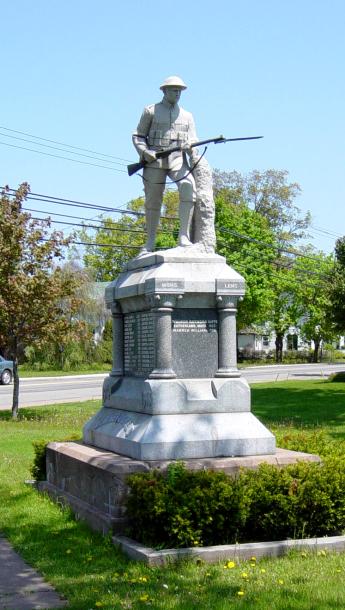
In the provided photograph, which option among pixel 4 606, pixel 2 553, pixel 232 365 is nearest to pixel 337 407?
pixel 232 365

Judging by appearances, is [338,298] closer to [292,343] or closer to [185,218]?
[185,218]

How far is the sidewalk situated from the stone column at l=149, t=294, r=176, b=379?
7.90 ft

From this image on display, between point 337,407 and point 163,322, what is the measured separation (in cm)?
1657

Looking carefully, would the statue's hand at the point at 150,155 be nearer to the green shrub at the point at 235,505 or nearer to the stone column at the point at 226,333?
the stone column at the point at 226,333

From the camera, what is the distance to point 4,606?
616 cm

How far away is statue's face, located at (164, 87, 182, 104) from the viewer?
10.0m

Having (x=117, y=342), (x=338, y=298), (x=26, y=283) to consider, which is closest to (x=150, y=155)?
(x=117, y=342)

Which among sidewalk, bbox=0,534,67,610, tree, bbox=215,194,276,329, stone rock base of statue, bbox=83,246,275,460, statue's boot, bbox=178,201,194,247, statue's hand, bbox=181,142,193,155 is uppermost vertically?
tree, bbox=215,194,276,329

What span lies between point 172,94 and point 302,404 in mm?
17009

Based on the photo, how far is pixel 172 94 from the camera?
32.9 ft

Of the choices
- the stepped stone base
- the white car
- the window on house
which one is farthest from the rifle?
the window on house

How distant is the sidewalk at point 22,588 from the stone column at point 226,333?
119 inches

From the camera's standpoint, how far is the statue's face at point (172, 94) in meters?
10.0

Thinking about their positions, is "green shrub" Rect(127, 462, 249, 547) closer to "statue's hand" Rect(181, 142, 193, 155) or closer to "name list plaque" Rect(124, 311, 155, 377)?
"name list plaque" Rect(124, 311, 155, 377)
